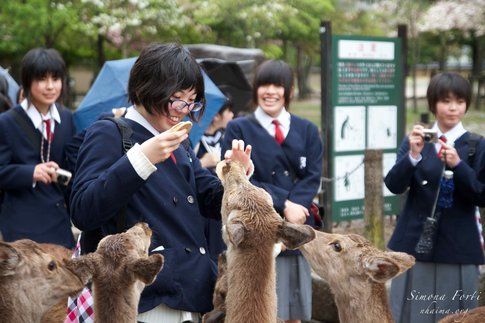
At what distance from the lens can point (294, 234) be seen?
11.6 feet

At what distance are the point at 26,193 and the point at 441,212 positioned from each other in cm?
332

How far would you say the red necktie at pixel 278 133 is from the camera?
568 centimetres

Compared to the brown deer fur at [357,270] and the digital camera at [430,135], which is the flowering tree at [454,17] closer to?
the digital camera at [430,135]

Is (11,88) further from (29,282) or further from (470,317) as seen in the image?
(470,317)

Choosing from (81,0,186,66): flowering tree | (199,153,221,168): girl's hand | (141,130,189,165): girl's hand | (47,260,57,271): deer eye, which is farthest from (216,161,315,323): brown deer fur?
(81,0,186,66): flowering tree

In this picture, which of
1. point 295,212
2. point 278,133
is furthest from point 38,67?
point 295,212

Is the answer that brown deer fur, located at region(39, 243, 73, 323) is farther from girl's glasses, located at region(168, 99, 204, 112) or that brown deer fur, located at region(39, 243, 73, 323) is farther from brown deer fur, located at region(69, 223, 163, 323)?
girl's glasses, located at region(168, 99, 204, 112)

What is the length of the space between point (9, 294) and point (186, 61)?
5.43 feet

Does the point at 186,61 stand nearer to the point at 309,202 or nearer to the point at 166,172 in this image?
the point at 166,172

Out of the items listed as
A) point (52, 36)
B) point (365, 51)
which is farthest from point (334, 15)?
point (365, 51)

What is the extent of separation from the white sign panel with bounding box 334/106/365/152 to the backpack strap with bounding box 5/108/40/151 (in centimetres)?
387

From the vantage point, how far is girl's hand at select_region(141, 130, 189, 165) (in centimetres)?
312

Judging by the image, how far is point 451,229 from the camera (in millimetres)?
5246

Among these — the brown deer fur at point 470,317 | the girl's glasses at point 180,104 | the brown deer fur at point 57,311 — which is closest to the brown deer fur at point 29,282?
the brown deer fur at point 57,311
